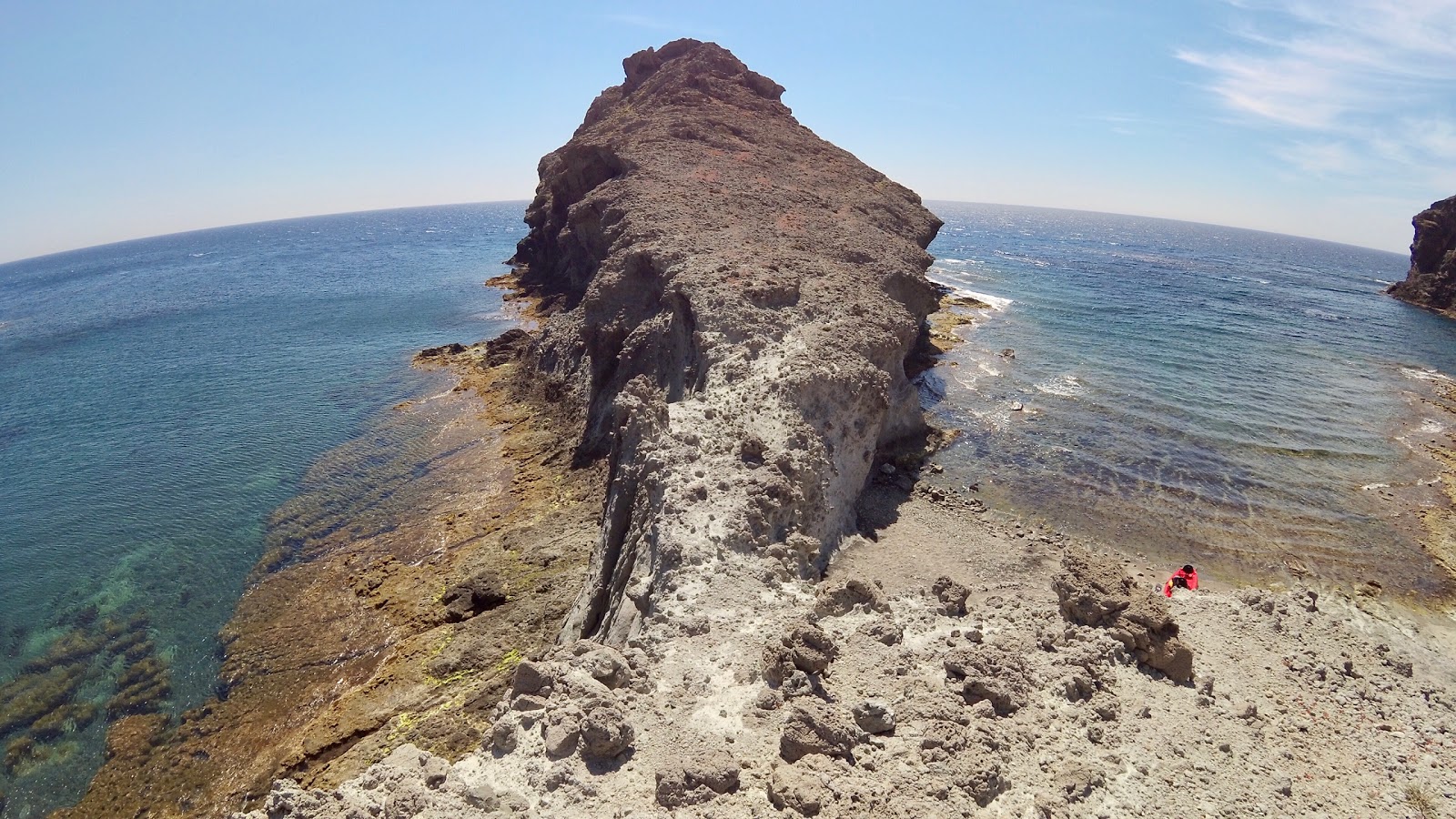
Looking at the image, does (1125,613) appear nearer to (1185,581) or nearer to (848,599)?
(848,599)


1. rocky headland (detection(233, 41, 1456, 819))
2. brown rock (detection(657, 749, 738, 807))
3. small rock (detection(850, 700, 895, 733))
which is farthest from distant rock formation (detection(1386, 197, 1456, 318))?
brown rock (detection(657, 749, 738, 807))

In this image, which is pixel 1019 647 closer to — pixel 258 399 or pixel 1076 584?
pixel 1076 584

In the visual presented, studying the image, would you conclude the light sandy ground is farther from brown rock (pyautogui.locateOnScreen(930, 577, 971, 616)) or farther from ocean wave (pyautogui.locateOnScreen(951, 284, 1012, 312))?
ocean wave (pyautogui.locateOnScreen(951, 284, 1012, 312))

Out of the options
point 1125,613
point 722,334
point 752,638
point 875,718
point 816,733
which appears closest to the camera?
point 816,733

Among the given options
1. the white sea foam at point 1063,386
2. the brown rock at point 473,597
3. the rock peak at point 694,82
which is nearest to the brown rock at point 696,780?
the brown rock at point 473,597

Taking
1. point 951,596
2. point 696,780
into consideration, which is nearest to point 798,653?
point 696,780

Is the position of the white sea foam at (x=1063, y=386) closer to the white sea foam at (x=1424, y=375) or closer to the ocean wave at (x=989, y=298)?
the ocean wave at (x=989, y=298)
